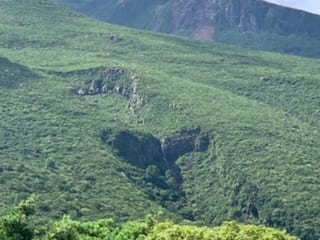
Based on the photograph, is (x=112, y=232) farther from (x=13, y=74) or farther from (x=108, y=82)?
(x=108, y=82)

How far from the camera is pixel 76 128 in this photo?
134 m

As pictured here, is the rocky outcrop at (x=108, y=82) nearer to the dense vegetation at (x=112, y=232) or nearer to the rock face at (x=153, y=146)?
the rock face at (x=153, y=146)

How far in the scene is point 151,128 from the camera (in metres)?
146

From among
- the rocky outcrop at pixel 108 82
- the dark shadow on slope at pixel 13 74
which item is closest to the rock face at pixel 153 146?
the rocky outcrop at pixel 108 82

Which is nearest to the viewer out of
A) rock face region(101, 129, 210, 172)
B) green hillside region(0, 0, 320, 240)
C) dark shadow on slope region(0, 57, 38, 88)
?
green hillside region(0, 0, 320, 240)

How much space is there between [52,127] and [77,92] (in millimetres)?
22956

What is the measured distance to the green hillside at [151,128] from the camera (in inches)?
4562

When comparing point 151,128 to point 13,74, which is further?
point 151,128

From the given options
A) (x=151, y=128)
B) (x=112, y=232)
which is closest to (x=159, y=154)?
(x=151, y=128)

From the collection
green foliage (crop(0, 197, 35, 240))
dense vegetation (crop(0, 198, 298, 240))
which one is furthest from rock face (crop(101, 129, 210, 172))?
green foliage (crop(0, 197, 35, 240))

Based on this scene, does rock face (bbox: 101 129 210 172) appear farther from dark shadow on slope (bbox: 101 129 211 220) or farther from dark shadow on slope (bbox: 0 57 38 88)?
dark shadow on slope (bbox: 0 57 38 88)

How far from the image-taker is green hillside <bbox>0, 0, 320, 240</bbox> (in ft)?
380

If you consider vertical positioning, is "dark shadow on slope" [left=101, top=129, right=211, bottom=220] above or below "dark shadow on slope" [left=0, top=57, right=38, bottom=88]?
below

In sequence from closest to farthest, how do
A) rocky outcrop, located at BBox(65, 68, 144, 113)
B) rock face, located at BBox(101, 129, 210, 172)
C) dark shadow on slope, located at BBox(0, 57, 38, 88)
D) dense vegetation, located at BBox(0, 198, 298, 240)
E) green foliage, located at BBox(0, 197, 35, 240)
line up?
dense vegetation, located at BBox(0, 198, 298, 240) < green foliage, located at BBox(0, 197, 35, 240) < rock face, located at BBox(101, 129, 210, 172) < dark shadow on slope, located at BBox(0, 57, 38, 88) < rocky outcrop, located at BBox(65, 68, 144, 113)
